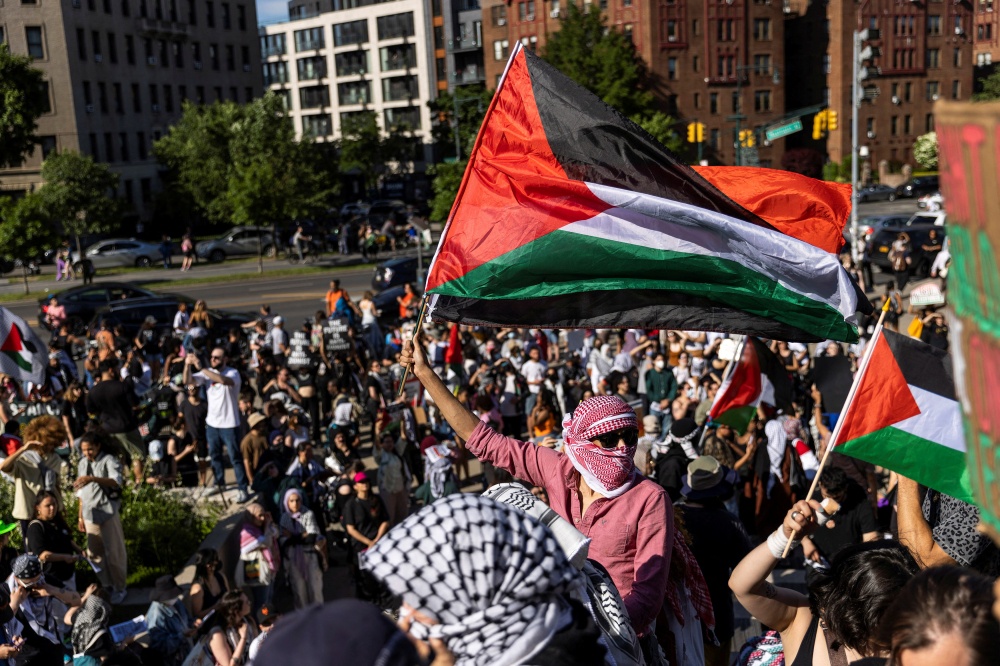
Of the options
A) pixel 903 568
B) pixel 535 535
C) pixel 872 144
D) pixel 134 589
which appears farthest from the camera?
pixel 872 144

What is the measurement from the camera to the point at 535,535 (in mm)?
2275

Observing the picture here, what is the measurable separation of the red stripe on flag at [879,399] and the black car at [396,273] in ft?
89.5

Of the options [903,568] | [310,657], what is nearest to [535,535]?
[310,657]

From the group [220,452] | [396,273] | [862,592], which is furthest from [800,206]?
[396,273]

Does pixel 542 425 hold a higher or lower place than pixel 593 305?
lower

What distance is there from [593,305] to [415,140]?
85.7 m

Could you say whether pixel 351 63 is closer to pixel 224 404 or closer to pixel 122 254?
pixel 122 254

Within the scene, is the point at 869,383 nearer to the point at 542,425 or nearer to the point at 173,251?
the point at 542,425

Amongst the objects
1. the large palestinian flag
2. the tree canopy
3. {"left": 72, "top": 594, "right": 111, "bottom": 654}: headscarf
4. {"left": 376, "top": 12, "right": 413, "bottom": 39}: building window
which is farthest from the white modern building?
the large palestinian flag

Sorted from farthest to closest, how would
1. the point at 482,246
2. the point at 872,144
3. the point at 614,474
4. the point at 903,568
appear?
the point at 872,144 → the point at 482,246 → the point at 614,474 → the point at 903,568

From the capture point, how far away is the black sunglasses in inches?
149

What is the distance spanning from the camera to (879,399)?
14.9 feet

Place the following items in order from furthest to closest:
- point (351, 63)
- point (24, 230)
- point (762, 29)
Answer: point (351, 63) → point (762, 29) → point (24, 230)

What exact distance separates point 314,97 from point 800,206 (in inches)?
3906
